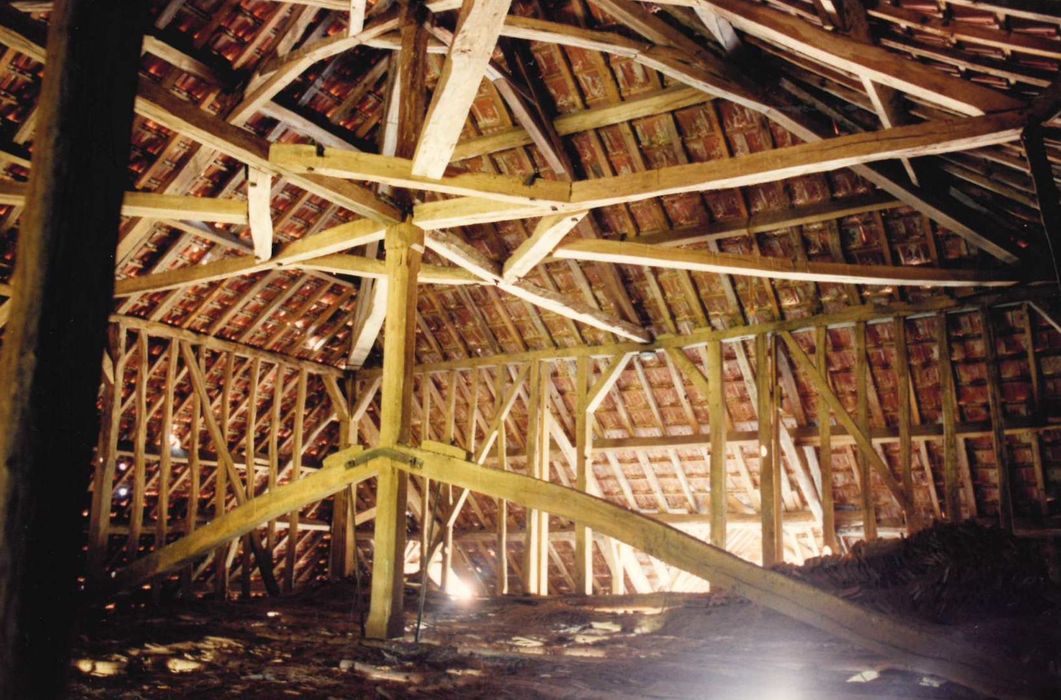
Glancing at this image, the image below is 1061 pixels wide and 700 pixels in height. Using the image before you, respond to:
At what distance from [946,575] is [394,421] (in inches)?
149

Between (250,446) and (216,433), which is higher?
(216,433)

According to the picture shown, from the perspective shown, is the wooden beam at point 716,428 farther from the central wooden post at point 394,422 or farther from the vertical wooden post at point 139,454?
the vertical wooden post at point 139,454

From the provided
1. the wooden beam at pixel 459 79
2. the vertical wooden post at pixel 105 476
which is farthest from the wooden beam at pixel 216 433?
the wooden beam at pixel 459 79

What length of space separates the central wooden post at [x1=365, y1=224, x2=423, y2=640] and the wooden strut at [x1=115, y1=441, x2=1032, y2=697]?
21 cm

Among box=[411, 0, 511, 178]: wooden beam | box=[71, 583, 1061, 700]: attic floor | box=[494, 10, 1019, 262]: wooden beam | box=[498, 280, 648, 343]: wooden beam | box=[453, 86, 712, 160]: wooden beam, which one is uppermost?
box=[453, 86, 712, 160]: wooden beam

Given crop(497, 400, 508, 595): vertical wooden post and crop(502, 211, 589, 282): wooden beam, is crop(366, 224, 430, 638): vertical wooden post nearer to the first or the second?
crop(502, 211, 589, 282): wooden beam

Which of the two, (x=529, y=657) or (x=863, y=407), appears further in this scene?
(x=863, y=407)

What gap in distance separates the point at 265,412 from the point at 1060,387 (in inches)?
385

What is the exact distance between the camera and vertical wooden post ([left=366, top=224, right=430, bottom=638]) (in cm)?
502

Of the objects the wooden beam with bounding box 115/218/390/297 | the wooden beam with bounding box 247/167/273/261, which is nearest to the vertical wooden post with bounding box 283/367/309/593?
the wooden beam with bounding box 115/218/390/297

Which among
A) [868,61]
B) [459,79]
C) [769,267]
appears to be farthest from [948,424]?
[459,79]

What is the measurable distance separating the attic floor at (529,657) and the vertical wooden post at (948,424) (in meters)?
2.63

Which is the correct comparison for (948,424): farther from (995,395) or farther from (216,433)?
(216,433)

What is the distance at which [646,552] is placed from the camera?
414 cm
